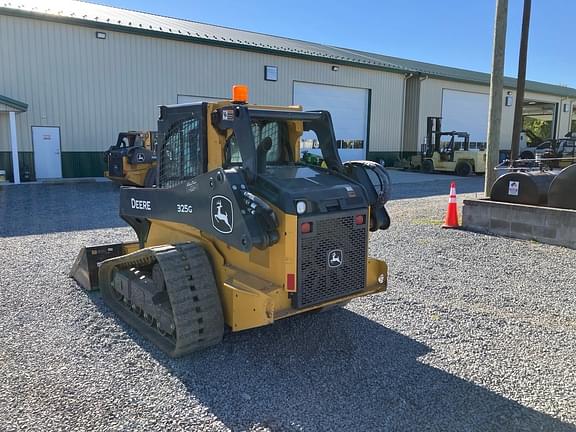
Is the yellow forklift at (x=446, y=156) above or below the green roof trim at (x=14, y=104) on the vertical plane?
below

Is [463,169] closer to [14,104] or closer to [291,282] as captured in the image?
[14,104]

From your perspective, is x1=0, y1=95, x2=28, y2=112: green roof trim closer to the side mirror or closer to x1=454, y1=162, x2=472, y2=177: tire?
the side mirror

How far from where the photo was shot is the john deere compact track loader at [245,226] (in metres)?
4.05

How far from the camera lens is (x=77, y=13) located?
19.4m

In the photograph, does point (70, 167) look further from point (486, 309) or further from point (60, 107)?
point (486, 309)

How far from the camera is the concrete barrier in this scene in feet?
28.3

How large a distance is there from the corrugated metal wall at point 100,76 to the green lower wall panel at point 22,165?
32 cm

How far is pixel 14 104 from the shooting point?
1650 centimetres

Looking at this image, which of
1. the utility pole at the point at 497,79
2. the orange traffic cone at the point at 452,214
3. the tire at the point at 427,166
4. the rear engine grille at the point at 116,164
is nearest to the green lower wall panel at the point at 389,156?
the tire at the point at 427,166

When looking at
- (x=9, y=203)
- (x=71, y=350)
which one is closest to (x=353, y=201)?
(x=71, y=350)

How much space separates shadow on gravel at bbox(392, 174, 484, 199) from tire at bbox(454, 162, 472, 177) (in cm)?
215

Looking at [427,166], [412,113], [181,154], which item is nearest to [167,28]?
[427,166]

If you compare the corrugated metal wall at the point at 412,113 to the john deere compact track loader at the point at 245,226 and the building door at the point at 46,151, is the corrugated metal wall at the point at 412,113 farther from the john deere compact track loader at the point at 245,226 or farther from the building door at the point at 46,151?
the john deere compact track loader at the point at 245,226

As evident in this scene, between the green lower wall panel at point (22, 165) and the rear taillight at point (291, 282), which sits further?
the green lower wall panel at point (22, 165)
